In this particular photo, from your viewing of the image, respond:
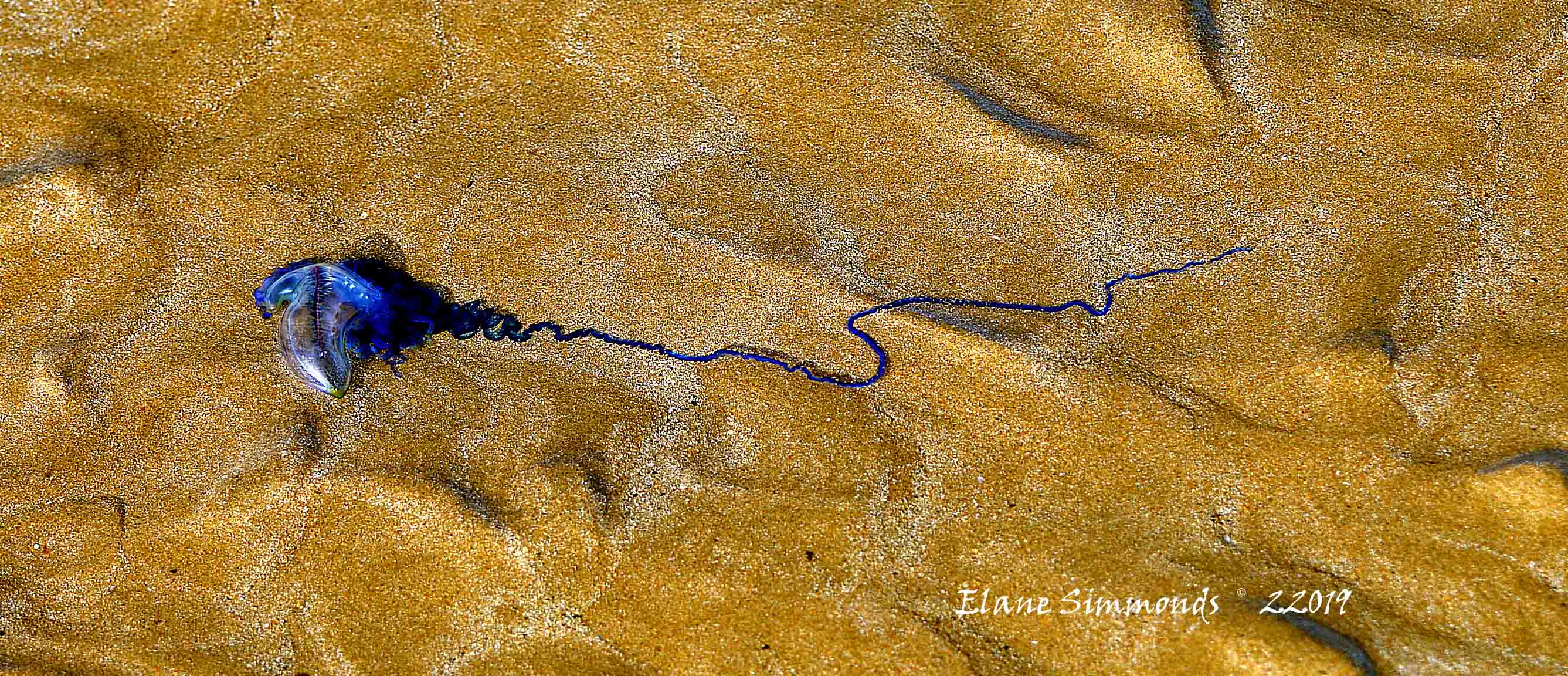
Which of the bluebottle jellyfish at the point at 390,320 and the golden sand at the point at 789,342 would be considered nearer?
the golden sand at the point at 789,342

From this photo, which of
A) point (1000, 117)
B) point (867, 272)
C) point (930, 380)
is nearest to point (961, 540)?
point (930, 380)

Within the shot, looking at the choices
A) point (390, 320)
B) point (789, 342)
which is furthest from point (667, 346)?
point (390, 320)

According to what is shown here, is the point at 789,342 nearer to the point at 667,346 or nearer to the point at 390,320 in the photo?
the point at 667,346

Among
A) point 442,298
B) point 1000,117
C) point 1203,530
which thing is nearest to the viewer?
point 1203,530

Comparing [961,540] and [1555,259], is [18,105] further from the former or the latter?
[1555,259]
